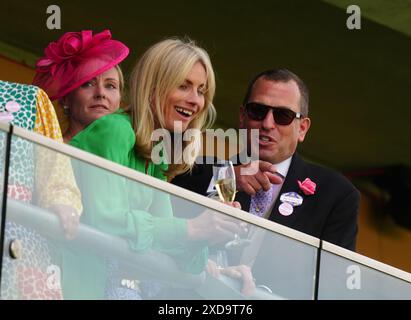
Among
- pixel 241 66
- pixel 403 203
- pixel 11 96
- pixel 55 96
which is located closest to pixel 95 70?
pixel 55 96

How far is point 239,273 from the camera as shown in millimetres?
6301

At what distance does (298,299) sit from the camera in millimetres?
6469

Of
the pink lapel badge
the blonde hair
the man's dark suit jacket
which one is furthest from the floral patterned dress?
the pink lapel badge

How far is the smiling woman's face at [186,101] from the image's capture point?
6.77 m

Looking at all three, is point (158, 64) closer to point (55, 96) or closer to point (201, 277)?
point (55, 96)

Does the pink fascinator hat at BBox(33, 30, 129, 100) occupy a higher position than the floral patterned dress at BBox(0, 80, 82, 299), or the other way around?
the pink fascinator hat at BBox(33, 30, 129, 100)

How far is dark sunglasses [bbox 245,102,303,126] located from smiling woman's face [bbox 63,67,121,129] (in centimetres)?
75

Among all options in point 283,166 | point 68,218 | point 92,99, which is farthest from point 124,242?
point 283,166

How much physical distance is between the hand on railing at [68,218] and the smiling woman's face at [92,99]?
4.55ft

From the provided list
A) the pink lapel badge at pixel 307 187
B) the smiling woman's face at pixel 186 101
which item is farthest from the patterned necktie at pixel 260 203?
the smiling woman's face at pixel 186 101

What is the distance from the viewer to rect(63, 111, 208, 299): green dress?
5.82 m

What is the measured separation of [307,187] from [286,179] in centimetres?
10

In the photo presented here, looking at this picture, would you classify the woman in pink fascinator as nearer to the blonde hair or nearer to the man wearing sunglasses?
Result: the blonde hair

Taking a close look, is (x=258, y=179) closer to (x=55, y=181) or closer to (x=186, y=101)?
(x=186, y=101)
